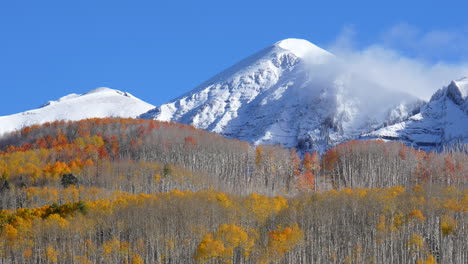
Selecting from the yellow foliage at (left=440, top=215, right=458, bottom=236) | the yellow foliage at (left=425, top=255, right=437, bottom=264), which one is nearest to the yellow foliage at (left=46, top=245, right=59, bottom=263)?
the yellow foliage at (left=425, top=255, right=437, bottom=264)

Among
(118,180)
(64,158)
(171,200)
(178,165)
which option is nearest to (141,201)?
(171,200)

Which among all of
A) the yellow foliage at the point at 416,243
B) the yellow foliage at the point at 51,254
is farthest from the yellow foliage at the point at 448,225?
the yellow foliage at the point at 51,254

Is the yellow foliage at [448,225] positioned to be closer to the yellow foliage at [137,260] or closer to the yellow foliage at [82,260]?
the yellow foliage at [137,260]

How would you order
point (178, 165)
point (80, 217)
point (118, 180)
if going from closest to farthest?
point (80, 217) < point (118, 180) < point (178, 165)

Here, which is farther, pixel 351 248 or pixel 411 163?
pixel 411 163

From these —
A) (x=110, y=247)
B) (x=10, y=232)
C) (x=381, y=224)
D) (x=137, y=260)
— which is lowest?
(x=137, y=260)

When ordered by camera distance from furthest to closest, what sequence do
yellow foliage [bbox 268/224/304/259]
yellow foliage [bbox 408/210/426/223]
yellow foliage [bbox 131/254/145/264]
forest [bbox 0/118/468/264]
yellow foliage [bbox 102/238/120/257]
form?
yellow foliage [bbox 408/210/426/223]
forest [bbox 0/118/468/264]
yellow foliage [bbox 102/238/120/257]
yellow foliage [bbox 268/224/304/259]
yellow foliage [bbox 131/254/145/264]

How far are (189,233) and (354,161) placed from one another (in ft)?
240

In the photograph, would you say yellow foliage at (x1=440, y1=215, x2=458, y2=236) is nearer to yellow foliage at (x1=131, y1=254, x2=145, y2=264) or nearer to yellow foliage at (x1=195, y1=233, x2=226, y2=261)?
yellow foliage at (x1=195, y1=233, x2=226, y2=261)

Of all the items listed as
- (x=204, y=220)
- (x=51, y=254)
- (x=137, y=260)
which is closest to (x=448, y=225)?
(x=204, y=220)

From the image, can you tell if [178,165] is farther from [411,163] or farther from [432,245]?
[432,245]

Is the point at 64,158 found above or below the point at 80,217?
above

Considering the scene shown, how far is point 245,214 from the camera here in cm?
11400

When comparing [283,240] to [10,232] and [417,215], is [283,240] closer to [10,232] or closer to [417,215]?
[417,215]
